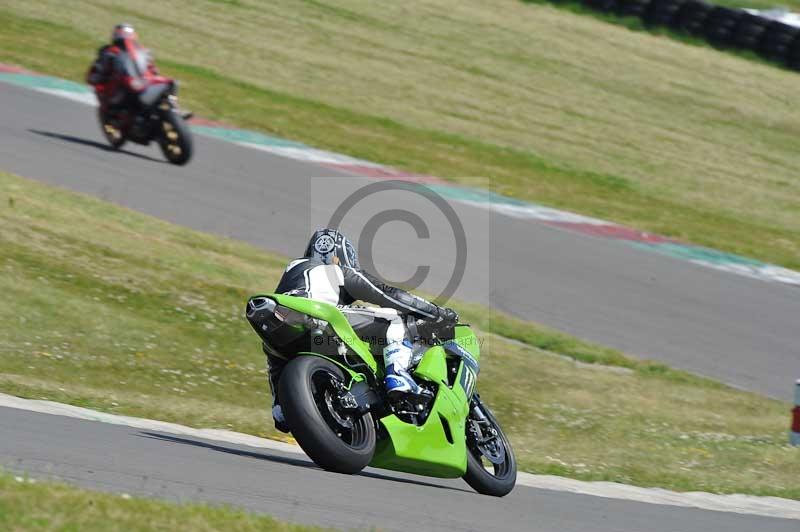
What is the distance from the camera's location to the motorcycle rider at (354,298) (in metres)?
7.01

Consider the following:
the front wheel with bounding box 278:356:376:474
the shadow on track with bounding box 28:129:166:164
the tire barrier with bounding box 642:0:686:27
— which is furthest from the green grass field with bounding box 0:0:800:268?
the front wheel with bounding box 278:356:376:474

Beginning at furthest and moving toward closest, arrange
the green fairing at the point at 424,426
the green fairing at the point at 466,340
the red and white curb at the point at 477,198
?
the red and white curb at the point at 477,198 < the green fairing at the point at 466,340 < the green fairing at the point at 424,426

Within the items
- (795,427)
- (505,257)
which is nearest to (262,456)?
(795,427)

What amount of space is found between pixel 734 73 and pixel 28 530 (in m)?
27.0

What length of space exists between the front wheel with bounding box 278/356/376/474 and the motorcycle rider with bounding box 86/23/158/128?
11150mm

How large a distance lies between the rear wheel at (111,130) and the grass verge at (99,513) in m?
12.8

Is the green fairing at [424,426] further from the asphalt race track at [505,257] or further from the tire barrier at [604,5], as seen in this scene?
the tire barrier at [604,5]

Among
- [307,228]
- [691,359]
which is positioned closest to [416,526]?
[691,359]

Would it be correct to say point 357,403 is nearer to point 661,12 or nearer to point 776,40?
point 776,40

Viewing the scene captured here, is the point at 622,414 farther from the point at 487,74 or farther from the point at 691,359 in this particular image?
the point at 487,74

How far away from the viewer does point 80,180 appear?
51.9 ft

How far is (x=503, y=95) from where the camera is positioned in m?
26.5

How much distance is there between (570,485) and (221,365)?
148 inches
